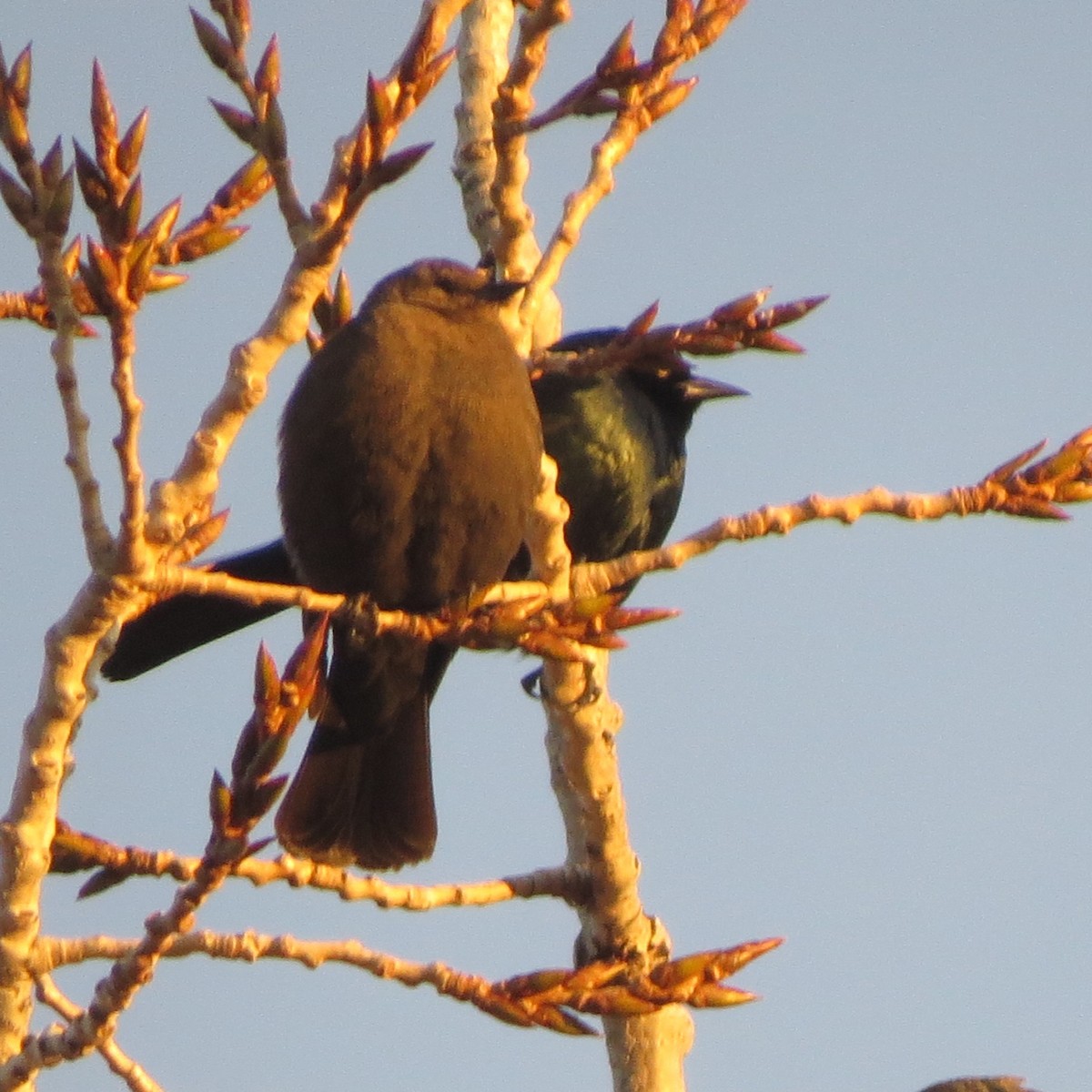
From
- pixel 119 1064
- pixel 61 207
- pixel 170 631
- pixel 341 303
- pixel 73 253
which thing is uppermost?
pixel 341 303

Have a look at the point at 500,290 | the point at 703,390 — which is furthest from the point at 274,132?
the point at 703,390

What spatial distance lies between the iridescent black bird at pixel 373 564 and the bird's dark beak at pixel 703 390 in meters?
0.50

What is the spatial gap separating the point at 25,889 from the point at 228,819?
1.10 ft

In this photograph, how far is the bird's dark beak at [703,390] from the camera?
6.82 m

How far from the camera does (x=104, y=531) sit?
2379mm

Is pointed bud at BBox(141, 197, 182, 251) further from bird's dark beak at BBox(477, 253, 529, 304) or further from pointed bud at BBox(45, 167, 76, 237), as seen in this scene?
bird's dark beak at BBox(477, 253, 529, 304)

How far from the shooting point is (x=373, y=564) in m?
4.23

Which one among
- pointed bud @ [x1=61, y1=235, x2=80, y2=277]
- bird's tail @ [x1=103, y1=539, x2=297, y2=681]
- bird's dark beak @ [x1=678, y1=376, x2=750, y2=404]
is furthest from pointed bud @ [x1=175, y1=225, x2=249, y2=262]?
bird's dark beak @ [x1=678, y1=376, x2=750, y2=404]

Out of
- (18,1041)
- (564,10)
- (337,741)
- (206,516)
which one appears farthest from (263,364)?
(337,741)

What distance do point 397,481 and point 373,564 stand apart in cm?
21

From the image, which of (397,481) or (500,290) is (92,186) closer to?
(397,481)

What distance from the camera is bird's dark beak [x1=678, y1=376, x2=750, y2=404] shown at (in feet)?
22.4

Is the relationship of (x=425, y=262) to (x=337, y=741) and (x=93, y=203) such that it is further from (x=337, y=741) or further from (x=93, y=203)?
(x=93, y=203)

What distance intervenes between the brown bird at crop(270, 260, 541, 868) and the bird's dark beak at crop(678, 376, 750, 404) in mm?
2301
